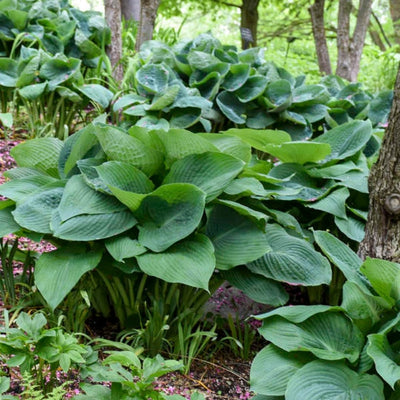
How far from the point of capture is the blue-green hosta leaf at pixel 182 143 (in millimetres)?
2184

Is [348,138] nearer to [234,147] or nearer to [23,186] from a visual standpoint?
[234,147]

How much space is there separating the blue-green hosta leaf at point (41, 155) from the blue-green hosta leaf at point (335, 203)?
4.11ft

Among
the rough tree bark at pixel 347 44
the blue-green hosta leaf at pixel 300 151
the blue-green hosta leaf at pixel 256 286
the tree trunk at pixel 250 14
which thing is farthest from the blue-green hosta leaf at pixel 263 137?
the tree trunk at pixel 250 14

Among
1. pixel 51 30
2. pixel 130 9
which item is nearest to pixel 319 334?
pixel 51 30

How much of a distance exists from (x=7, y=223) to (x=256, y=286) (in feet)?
3.41

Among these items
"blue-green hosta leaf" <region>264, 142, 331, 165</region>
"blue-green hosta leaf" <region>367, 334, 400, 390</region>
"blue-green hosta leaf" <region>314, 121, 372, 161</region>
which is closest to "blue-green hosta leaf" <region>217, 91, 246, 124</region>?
"blue-green hosta leaf" <region>314, 121, 372, 161</region>

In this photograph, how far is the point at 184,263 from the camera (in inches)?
76.8

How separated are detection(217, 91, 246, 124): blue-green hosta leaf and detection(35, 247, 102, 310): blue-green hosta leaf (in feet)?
7.29

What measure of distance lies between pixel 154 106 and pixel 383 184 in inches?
78.6

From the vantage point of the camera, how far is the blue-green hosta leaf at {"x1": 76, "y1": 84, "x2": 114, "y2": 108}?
392 centimetres

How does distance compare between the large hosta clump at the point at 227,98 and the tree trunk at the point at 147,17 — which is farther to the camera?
the tree trunk at the point at 147,17

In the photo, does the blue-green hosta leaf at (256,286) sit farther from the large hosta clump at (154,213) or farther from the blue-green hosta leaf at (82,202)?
the blue-green hosta leaf at (82,202)

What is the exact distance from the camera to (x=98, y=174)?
216cm

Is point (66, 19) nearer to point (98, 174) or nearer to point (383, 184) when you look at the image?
point (98, 174)
